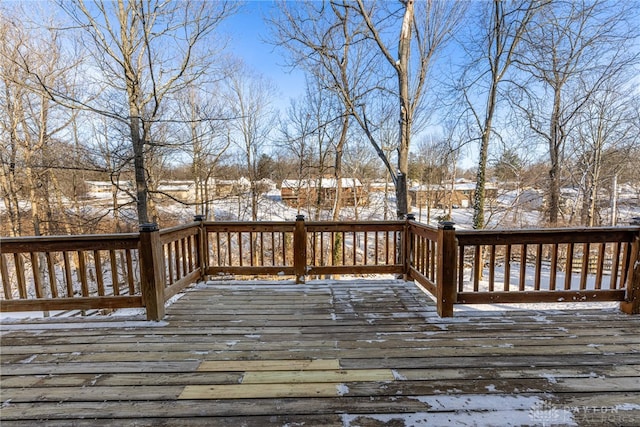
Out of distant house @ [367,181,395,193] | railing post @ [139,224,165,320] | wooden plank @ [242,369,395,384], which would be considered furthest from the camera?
distant house @ [367,181,395,193]

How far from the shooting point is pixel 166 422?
5.01ft

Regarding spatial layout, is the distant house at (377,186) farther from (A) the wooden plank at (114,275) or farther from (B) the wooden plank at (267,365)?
(B) the wooden plank at (267,365)

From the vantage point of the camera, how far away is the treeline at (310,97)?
576 centimetres

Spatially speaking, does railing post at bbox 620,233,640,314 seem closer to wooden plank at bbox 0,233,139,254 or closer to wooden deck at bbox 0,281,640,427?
wooden deck at bbox 0,281,640,427

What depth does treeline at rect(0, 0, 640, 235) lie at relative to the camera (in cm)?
576

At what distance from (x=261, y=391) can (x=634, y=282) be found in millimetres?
3775

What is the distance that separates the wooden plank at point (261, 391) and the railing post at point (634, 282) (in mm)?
3257

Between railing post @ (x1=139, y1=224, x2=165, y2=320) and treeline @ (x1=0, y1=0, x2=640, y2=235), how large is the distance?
3.62 meters

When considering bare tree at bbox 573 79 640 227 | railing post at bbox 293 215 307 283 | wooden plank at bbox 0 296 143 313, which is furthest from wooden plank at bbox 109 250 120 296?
bare tree at bbox 573 79 640 227

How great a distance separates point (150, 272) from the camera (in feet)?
9.15

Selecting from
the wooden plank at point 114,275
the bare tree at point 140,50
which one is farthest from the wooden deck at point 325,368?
the bare tree at point 140,50

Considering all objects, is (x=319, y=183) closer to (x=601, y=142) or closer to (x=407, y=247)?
(x=407, y=247)

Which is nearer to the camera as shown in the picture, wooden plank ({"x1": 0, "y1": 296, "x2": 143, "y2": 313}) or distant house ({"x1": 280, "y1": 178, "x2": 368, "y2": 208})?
wooden plank ({"x1": 0, "y1": 296, "x2": 143, "y2": 313})

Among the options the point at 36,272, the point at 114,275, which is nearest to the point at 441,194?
the point at 114,275
